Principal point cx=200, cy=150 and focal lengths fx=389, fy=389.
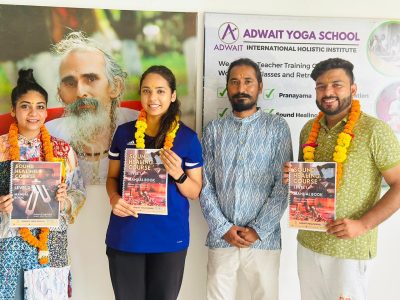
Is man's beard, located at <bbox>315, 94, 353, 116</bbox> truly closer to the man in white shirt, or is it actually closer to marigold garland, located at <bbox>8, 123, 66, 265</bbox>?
the man in white shirt

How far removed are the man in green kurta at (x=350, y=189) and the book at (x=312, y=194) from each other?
64 mm

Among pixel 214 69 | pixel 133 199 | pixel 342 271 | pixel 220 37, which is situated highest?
pixel 220 37

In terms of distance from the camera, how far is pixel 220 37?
253 centimetres

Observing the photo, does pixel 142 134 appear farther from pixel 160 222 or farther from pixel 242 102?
pixel 242 102

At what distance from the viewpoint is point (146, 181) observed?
6.70 ft

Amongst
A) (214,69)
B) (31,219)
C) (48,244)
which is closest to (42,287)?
(48,244)

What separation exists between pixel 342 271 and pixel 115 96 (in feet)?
5.58

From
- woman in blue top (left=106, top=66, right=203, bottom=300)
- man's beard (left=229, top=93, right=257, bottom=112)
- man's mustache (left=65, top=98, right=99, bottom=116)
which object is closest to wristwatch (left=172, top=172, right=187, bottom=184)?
woman in blue top (left=106, top=66, right=203, bottom=300)

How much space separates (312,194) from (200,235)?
3.15ft

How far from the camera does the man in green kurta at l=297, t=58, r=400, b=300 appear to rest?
190cm

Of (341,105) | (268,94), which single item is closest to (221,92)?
(268,94)

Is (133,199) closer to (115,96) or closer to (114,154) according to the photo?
(114,154)

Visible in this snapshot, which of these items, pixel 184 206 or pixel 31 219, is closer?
pixel 31 219

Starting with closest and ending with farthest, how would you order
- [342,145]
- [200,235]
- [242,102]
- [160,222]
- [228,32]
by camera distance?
1. [342,145]
2. [160,222]
3. [242,102]
4. [228,32]
5. [200,235]
